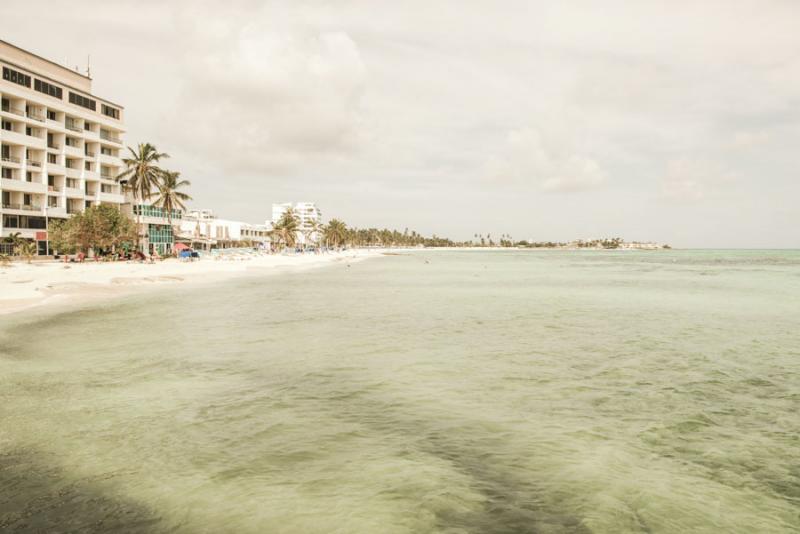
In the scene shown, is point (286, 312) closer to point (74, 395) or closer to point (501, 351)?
point (501, 351)

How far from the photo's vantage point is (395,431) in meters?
8.75

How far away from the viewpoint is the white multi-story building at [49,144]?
64.4 metres

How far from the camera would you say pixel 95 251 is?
65.3 m

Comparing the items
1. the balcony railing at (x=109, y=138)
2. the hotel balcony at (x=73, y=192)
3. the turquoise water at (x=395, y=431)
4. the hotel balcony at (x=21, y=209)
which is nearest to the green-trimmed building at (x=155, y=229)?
the balcony railing at (x=109, y=138)

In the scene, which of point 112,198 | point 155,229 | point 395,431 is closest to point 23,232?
point 112,198

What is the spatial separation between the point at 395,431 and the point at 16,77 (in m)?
79.9

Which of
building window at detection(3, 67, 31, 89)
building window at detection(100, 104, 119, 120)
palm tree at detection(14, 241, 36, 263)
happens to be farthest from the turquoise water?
building window at detection(100, 104, 119, 120)

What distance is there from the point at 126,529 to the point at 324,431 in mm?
3609

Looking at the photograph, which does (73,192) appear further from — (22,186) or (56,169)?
(22,186)

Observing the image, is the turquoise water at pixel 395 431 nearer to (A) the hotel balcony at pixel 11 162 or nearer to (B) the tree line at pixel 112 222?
(B) the tree line at pixel 112 222

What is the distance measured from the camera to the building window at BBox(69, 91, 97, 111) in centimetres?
7356

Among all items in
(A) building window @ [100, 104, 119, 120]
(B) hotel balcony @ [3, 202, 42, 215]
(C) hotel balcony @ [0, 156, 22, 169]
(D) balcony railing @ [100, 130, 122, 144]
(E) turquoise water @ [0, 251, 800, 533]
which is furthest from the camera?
(D) balcony railing @ [100, 130, 122, 144]

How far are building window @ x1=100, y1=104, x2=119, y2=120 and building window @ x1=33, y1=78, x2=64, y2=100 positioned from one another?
7253mm

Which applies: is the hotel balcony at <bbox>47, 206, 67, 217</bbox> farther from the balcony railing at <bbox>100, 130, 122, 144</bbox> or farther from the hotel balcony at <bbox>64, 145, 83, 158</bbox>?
the balcony railing at <bbox>100, 130, 122, 144</bbox>
